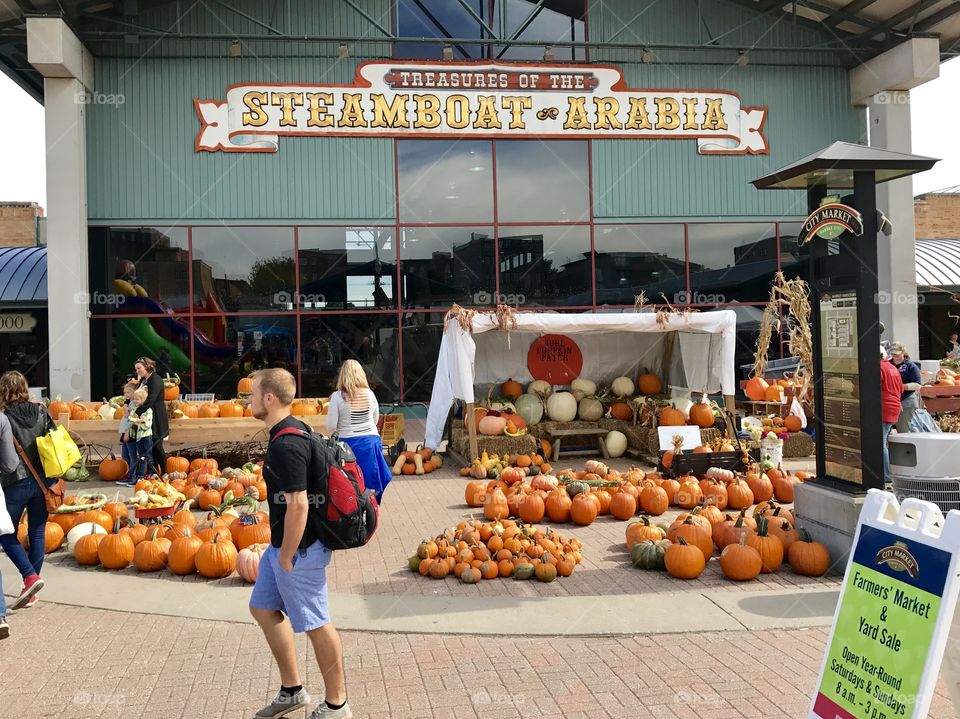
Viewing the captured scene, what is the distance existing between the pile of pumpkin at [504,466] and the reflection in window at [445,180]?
7.91 meters

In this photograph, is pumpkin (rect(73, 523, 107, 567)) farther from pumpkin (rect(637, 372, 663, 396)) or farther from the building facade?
the building facade

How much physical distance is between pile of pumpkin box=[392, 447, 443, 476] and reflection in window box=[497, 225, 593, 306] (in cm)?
697

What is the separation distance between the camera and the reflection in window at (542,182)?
19125 millimetres

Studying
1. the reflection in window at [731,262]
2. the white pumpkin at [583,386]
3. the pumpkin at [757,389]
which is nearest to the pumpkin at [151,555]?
the white pumpkin at [583,386]

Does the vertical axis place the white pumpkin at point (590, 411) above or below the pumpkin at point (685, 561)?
above

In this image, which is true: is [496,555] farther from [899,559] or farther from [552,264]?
[552,264]

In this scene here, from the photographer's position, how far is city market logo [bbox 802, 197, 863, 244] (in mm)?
6828

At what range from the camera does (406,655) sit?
5.11 meters

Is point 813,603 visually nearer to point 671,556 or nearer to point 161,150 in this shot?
point 671,556

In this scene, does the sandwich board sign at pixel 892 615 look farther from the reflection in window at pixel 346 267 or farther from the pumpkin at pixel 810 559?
the reflection in window at pixel 346 267

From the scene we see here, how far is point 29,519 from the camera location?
255 inches

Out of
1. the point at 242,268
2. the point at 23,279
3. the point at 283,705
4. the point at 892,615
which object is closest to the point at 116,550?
the point at 283,705

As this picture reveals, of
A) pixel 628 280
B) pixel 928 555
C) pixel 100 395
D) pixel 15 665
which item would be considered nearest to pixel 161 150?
pixel 100 395

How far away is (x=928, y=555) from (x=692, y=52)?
1878 centimetres
